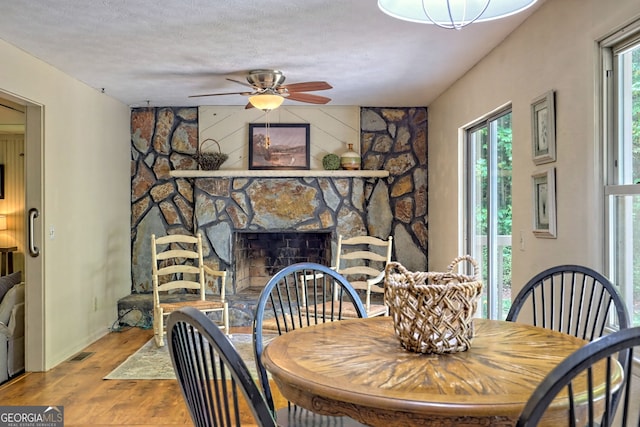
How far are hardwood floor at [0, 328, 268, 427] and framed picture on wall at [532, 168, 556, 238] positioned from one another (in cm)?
218

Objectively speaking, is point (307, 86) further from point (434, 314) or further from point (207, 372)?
point (207, 372)

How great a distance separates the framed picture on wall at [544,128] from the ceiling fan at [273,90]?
1595 mm

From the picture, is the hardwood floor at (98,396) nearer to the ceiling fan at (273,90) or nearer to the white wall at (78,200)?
the white wall at (78,200)

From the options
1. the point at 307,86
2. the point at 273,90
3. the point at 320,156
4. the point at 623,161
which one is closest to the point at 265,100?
the point at 273,90

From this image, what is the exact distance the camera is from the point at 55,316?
4.29 metres

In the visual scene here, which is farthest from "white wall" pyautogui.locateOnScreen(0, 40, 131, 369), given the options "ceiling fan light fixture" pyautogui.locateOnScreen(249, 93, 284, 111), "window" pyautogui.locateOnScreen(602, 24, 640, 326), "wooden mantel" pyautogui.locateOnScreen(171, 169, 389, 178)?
"window" pyautogui.locateOnScreen(602, 24, 640, 326)

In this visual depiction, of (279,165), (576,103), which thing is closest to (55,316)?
(279,165)

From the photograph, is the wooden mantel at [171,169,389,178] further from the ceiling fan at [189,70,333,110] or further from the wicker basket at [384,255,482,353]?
the wicker basket at [384,255,482,353]

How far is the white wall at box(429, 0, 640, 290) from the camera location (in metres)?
2.51

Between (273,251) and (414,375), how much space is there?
5127mm

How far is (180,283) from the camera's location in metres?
5.13

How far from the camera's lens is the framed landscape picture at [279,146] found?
5.98 metres

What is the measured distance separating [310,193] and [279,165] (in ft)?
1.49

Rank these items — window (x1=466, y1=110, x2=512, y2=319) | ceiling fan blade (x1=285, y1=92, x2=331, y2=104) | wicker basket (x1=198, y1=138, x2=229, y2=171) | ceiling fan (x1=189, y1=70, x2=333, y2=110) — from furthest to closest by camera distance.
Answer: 1. wicker basket (x1=198, y1=138, x2=229, y2=171)
2. ceiling fan blade (x1=285, y1=92, x2=331, y2=104)
3. ceiling fan (x1=189, y1=70, x2=333, y2=110)
4. window (x1=466, y1=110, x2=512, y2=319)
